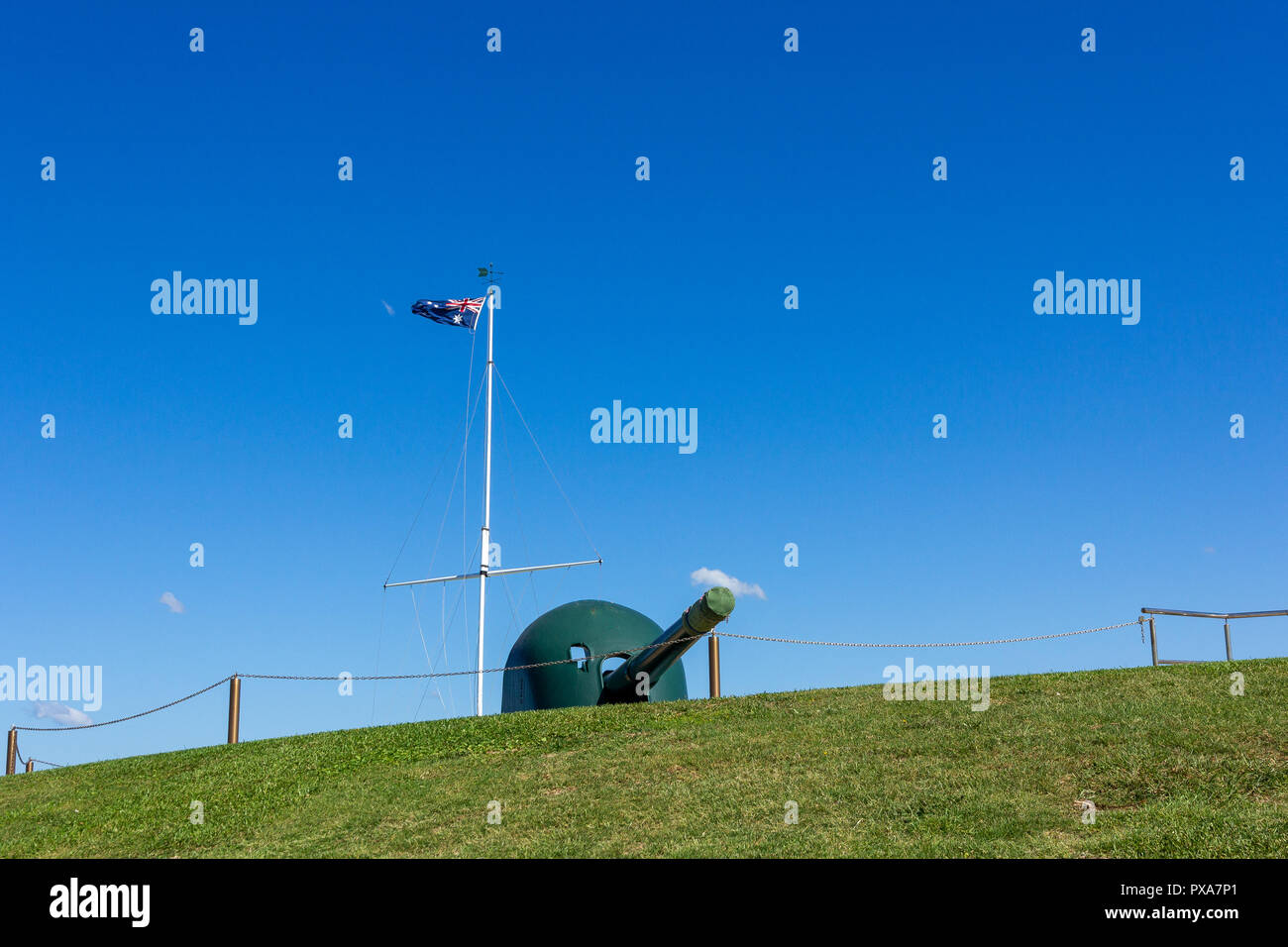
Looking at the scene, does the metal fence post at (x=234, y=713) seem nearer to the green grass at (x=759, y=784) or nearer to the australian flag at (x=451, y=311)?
the green grass at (x=759, y=784)

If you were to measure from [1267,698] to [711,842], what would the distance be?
26.4ft

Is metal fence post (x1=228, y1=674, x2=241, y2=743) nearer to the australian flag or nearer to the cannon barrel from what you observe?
the cannon barrel

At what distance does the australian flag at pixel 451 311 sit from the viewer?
96.1 feet

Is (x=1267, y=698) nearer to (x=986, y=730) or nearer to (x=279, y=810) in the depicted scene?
(x=986, y=730)

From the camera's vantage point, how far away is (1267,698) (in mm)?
14156

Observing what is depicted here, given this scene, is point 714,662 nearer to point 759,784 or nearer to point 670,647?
point 670,647

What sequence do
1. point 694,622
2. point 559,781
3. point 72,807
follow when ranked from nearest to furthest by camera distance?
point 559,781 < point 72,807 < point 694,622

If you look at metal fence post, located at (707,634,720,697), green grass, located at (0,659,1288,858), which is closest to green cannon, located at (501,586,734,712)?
metal fence post, located at (707,634,720,697)

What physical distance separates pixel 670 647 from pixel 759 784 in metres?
8.52

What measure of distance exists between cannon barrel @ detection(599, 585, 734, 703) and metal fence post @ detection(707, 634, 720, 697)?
29 centimetres

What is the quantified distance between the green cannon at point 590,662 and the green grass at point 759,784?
13.1ft

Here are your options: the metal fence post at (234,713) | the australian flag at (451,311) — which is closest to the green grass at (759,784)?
the metal fence post at (234,713)

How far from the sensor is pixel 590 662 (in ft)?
79.6
